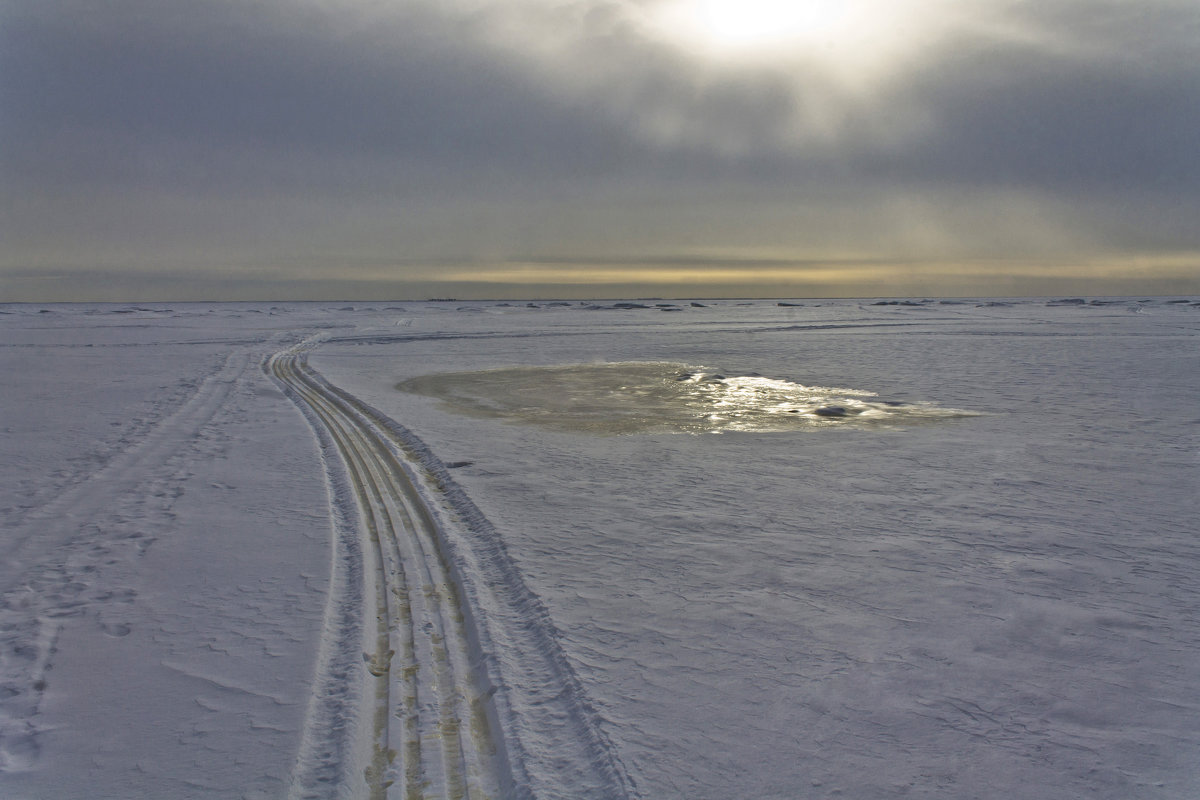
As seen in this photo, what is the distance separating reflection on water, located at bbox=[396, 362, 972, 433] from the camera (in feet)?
46.0

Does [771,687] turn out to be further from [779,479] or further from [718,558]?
[779,479]

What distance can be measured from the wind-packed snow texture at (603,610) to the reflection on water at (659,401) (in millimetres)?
706

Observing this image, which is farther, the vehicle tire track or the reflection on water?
the reflection on water

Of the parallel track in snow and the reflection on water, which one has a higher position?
the reflection on water

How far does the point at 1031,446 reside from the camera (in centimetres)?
1123

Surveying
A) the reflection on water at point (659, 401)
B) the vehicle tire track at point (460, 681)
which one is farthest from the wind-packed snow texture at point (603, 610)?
the reflection on water at point (659, 401)

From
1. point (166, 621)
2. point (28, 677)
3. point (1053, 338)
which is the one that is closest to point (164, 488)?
point (166, 621)

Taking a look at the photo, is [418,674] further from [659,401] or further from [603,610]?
[659,401]

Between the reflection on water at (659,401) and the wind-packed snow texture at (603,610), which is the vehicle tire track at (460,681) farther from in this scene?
the reflection on water at (659,401)

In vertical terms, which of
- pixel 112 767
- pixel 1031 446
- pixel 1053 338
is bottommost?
pixel 112 767

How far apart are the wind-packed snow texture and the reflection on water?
706 mm

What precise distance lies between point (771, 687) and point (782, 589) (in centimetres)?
154

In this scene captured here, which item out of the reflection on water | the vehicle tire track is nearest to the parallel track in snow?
the vehicle tire track

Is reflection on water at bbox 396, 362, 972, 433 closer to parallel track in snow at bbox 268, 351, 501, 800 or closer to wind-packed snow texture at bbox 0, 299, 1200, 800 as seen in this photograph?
wind-packed snow texture at bbox 0, 299, 1200, 800
